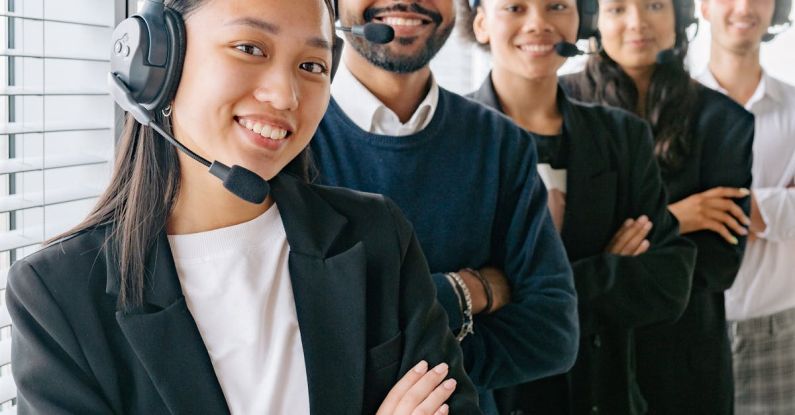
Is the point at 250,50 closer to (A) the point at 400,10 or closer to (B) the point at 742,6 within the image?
(A) the point at 400,10

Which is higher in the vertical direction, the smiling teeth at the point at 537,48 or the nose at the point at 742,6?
the nose at the point at 742,6

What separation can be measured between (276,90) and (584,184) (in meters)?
1.31

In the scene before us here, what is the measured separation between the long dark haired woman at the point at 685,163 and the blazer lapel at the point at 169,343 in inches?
66.2

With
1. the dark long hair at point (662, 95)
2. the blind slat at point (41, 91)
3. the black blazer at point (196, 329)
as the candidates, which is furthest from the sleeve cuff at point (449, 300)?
the dark long hair at point (662, 95)

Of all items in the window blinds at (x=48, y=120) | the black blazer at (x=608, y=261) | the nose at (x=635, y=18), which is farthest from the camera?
the nose at (x=635, y=18)

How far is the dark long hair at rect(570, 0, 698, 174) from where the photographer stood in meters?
2.71

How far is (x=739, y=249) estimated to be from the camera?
2.85 metres

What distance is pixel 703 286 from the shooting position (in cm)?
279

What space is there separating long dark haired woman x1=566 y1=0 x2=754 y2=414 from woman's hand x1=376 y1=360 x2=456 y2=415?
1.46m

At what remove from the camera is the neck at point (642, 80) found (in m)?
2.74

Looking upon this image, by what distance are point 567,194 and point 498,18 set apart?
0.48 m

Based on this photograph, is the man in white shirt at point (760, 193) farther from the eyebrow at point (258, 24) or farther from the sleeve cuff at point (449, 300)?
the eyebrow at point (258, 24)

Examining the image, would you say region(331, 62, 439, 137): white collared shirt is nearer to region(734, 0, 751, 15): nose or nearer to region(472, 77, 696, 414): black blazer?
region(472, 77, 696, 414): black blazer

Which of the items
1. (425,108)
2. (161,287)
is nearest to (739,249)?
(425,108)
